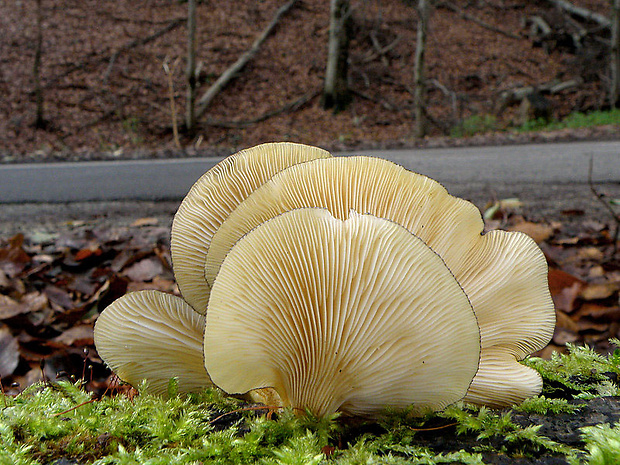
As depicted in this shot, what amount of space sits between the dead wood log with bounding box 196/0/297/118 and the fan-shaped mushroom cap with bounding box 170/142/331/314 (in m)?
15.2

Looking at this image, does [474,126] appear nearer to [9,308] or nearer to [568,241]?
[568,241]

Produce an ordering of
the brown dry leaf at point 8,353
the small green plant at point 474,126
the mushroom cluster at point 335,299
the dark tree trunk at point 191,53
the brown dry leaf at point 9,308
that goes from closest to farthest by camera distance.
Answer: the mushroom cluster at point 335,299 < the brown dry leaf at point 8,353 < the brown dry leaf at point 9,308 < the dark tree trunk at point 191,53 < the small green plant at point 474,126

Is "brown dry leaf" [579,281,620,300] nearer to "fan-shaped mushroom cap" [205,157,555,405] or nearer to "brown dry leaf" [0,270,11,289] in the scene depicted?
"fan-shaped mushroom cap" [205,157,555,405]

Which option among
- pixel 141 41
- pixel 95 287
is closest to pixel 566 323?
pixel 95 287

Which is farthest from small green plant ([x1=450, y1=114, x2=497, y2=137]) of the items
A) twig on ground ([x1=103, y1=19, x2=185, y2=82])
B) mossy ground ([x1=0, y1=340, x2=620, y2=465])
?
mossy ground ([x1=0, y1=340, x2=620, y2=465])

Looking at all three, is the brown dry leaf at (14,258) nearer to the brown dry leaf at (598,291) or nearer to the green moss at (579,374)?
the green moss at (579,374)

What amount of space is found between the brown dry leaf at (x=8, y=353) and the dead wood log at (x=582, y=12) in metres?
A: 23.0

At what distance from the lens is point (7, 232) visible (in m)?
5.57

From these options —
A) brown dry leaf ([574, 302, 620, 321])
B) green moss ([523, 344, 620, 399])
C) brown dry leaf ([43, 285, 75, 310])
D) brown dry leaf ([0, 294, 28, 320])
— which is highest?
green moss ([523, 344, 620, 399])

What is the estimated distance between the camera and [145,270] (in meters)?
3.90

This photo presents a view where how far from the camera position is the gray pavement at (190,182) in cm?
641

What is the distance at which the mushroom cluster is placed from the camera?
3.28ft

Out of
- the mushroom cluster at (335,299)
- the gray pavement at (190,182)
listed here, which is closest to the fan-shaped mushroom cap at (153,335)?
the mushroom cluster at (335,299)

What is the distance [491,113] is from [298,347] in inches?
678
